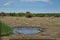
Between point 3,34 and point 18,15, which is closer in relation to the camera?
point 3,34

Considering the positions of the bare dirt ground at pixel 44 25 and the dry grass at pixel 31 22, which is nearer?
the bare dirt ground at pixel 44 25

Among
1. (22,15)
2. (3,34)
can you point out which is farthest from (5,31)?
(22,15)

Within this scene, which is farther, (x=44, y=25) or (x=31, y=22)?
(x=31, y=22)

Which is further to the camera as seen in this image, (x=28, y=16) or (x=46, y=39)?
(x=28, y=16)

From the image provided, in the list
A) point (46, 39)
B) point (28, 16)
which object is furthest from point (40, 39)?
point (28, 16)

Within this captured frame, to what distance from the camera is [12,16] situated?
1729 inches

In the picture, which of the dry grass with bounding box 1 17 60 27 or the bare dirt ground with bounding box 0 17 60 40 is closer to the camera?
the bare dirt ground with bounding box 0 17 60 40

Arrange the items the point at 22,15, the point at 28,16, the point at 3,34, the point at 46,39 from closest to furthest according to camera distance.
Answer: the point at 46,39 → the point at 3,34 → the point at 28,16 → the point at 22,15

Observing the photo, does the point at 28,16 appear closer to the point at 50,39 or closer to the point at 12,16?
the point at 12,16

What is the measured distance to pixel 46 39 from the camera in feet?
54.7

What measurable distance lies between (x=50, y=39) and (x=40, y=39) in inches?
32.5

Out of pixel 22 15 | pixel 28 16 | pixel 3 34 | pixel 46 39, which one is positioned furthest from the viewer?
pixel 22 15

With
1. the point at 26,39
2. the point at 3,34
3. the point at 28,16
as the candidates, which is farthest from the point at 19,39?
the point at 28,16

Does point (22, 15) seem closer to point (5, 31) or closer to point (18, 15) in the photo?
point (18, 15)
